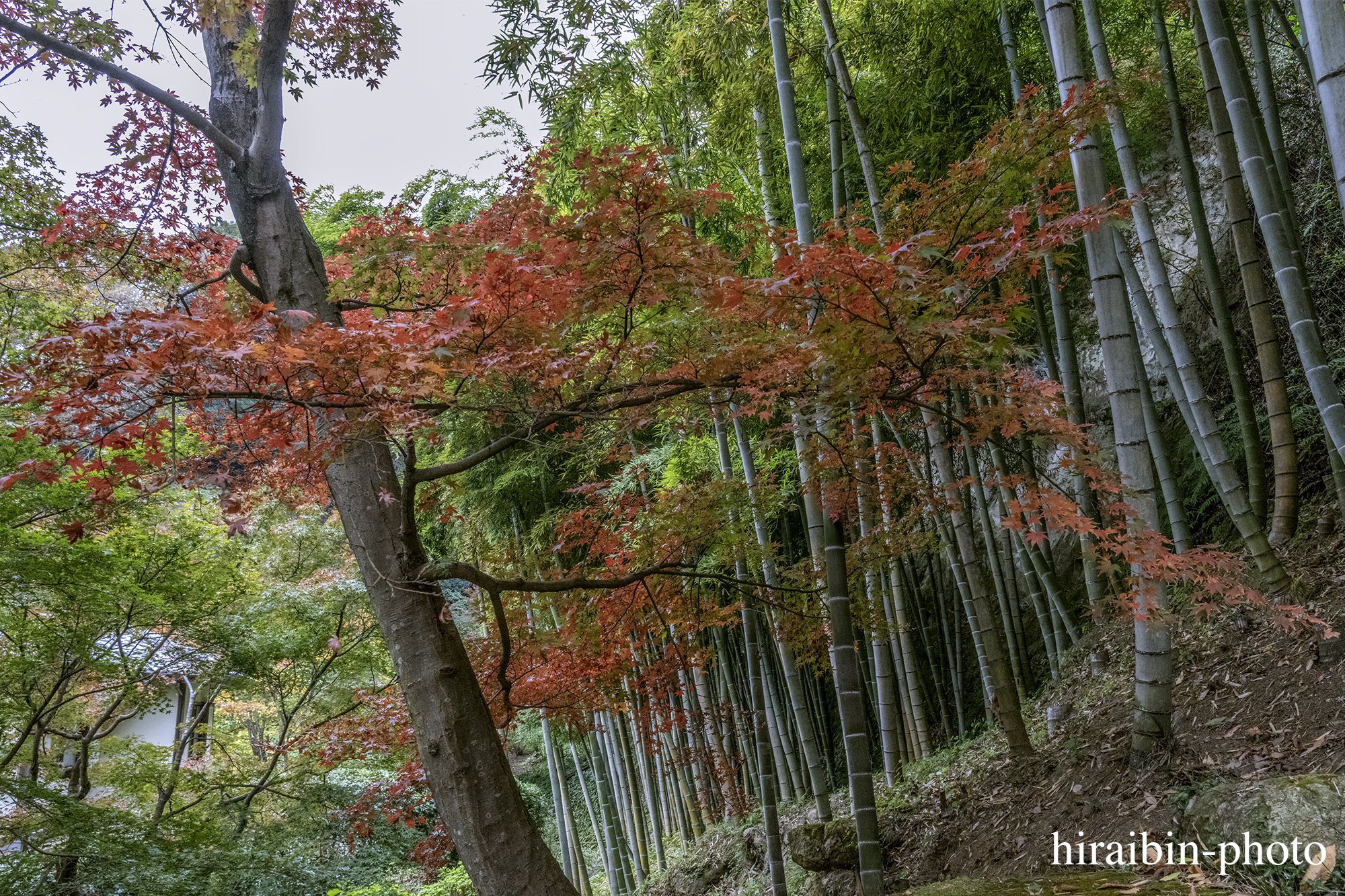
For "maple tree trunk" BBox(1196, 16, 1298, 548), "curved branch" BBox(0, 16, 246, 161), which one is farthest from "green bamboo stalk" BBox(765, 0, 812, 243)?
"curved branch" BBox(0, 16, 246, 161)

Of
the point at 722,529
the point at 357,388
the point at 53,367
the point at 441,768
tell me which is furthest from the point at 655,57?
the point at 441,768

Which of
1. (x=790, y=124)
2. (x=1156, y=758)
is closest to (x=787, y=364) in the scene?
(x=790, y=124)

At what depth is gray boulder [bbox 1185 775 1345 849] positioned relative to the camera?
6.56 ft

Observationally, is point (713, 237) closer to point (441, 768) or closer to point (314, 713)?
point (441, 768)

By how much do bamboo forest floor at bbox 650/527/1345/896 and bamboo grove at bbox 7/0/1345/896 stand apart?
214 millimetres

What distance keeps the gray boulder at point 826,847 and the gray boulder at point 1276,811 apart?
1.82m

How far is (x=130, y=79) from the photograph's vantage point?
2.71 meters

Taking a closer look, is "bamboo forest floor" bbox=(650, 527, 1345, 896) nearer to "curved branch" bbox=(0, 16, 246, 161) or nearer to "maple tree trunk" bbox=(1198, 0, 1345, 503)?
"maple tree trunk" bbox=(1198, 0, 1345, 503)

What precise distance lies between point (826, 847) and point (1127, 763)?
1.51 metres

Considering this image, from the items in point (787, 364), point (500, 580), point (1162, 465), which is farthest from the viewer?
point (1162, 465)

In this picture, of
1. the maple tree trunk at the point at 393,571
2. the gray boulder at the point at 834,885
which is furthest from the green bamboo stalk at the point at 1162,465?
the maple tree trunk at the point at 393,571

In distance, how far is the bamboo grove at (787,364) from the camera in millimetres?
2197

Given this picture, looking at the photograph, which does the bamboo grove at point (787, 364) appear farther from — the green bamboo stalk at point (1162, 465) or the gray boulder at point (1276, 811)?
the gray boulder at point (1276, 811)

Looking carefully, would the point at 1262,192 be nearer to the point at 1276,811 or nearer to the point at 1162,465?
the point at 1162,465
